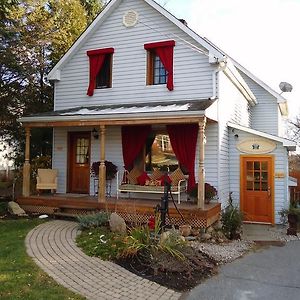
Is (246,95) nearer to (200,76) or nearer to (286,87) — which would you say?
(286,87)

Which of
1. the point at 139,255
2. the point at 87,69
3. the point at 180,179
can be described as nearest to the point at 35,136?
the point at 87,69

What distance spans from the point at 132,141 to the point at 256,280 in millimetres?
6935

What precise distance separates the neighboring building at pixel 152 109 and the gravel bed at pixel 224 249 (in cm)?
247

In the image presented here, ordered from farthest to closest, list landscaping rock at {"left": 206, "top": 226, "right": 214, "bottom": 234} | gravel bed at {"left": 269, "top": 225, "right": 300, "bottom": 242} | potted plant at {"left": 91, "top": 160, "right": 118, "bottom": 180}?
potted plant at {"left": 91, "top": 160, "right": 118, "bottom": 180} → gravel bed at {"left": 269, "top": 225, "right": 300, "bottom": 242} → landscaping rock at {"left": 206, "top": 226, "right": 214, "bottom": 234}

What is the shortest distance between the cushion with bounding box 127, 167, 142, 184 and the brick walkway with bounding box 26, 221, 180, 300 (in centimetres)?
420

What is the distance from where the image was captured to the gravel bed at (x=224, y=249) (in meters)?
7.59

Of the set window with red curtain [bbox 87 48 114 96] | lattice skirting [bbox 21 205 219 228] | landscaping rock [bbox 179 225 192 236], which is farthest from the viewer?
window with red curtain [bbox 87 48 114 96]

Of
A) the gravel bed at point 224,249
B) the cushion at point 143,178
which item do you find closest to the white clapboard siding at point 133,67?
the cushion at point 143,178

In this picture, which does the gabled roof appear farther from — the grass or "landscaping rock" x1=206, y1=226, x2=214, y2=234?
the grass

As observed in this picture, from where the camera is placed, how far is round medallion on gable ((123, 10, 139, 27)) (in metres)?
12.8

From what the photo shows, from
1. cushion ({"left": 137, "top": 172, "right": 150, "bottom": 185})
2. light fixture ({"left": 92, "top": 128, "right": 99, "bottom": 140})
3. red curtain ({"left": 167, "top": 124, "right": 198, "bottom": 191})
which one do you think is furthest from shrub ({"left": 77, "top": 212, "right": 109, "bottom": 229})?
light fixture ({"left": 92, "top": 128, "right": 99, "bottom": 140})

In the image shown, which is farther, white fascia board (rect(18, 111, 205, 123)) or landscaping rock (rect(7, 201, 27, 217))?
landscaping rock (rect(7, 201, 27, 217))

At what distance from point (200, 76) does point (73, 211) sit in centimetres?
594

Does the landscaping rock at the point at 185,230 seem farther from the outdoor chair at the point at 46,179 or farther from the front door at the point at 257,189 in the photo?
the outdoor chair at the point at 46,179
